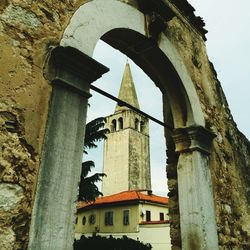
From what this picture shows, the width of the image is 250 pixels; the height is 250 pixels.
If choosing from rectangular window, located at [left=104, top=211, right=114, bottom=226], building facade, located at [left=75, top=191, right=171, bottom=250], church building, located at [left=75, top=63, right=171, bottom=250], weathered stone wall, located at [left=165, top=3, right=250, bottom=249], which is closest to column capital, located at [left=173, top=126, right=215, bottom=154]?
weathered stone wall, located at [left=165, top=3, right=250, bottom=249]

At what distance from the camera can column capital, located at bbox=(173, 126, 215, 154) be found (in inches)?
143

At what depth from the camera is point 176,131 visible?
3.74m

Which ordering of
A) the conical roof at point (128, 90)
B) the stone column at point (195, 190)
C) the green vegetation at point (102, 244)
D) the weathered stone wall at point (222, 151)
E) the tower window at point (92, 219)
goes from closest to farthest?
the stone column at point (195, 190) → the weathered stone wall at point (222, 151) → the green vegetation at point (102, 244) → the tower window at point (92, 219) → the conical roof at point (128, 90)

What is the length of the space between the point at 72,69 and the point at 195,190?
2053mm

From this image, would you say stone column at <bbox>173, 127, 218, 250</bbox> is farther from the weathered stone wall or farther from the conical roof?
the conical roof

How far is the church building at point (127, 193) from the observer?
2278 centimetres

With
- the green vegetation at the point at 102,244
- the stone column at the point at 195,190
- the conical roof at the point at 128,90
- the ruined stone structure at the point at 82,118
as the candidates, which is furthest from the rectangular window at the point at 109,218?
the stone column at the point at 195,190

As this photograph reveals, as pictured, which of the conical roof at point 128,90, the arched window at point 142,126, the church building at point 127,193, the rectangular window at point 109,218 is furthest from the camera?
the arched window at point 142,126

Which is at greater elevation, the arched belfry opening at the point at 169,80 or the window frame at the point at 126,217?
the window frame at the point at 126,217

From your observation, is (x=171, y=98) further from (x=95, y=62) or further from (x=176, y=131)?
(x=95, y=62)

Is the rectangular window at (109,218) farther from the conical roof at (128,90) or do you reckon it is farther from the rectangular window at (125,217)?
the conical roof at (128,90)

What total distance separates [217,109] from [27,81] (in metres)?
3.28

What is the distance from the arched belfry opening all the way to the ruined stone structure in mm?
11

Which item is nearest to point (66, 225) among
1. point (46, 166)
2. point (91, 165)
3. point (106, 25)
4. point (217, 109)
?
point (46, 166)
